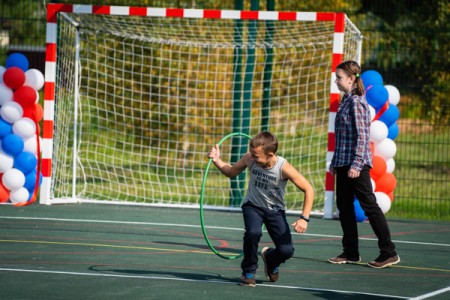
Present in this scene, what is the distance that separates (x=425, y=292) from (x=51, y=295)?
2976mm

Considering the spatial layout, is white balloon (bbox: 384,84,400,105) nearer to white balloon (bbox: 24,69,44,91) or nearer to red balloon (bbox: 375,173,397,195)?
red balloon (bbox: 375,173,397,195)

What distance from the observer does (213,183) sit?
16.5m

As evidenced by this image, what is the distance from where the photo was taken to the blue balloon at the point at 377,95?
38.9ft

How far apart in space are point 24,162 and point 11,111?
0.74m

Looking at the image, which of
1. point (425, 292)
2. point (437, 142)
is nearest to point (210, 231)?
point (425, 292)

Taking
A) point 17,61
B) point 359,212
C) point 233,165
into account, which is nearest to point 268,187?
point 233,165

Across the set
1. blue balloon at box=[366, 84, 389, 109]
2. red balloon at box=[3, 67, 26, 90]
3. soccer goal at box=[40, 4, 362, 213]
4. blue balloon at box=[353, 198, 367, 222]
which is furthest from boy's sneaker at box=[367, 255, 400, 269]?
→ red balloon at box=[3, 67, 26, 90]

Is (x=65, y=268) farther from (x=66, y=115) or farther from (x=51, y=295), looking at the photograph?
(x=66, y=115)

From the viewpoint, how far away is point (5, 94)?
1224 centimetres

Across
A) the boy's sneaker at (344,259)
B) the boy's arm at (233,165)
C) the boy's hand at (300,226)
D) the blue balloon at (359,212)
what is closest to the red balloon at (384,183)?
the blue balloon at (359,212)

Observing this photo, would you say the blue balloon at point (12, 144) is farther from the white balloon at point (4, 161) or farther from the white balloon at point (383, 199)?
the white balloon at point (383, 199)

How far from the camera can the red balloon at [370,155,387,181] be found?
39.2ft

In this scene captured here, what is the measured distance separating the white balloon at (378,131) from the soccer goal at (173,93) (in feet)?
1.98

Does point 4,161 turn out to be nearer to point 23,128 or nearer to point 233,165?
point 23,128
